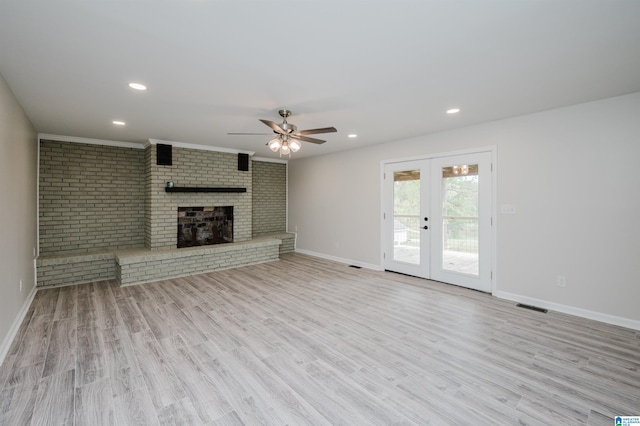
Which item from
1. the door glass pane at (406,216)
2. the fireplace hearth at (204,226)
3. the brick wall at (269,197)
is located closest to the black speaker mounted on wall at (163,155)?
the fireplace hearth at (204,226)

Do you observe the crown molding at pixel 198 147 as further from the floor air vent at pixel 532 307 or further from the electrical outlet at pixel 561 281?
the electrical outlet at pixel 561 281

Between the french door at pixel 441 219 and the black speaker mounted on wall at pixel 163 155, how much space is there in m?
4.14

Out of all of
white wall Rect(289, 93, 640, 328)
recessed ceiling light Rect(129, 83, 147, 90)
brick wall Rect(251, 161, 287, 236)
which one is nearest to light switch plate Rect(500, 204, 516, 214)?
white wall Rect(289, 93, 640, 328)

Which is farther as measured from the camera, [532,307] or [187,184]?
[187,184]

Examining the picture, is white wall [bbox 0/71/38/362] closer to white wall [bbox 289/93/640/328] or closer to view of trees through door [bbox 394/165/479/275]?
view of trees through door [bbox 394/165/479/275]

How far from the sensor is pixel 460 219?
4469 mm

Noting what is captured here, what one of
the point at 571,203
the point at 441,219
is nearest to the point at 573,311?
the point at 571,203

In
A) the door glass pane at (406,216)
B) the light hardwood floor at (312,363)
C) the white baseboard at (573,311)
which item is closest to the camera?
the light hardwood floor at (312,363)

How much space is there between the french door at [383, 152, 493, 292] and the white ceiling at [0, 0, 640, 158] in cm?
101

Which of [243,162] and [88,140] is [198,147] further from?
[88,140]

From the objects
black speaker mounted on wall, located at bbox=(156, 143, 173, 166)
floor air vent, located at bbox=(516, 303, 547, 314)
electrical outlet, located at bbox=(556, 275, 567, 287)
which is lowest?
floor air vent, located at bbox=(516, 303, 547, 314)

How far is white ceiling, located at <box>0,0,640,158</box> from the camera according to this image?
174 centimetres

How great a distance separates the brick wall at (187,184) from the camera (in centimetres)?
531

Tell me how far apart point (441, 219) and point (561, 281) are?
67.1 inches
